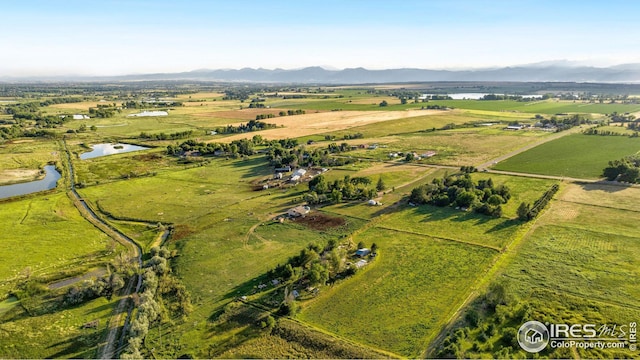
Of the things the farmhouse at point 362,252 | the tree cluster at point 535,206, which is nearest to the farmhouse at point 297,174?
the farmhouse at point 362,252

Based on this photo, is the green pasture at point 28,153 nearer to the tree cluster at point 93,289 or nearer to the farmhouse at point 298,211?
the tree cluster at point 93,289

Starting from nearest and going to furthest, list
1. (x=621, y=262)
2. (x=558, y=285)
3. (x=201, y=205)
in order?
(x=558, y=285) → (x=621, y=262) → (x=201, y=205)

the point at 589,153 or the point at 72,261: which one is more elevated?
the point at 589,153

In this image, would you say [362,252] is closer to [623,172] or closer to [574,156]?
[623,172]

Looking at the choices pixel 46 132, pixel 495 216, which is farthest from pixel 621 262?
pixel 46 132

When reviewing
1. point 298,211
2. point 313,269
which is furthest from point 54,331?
point 298,211

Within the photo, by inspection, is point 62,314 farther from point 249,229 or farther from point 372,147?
point 372,147
